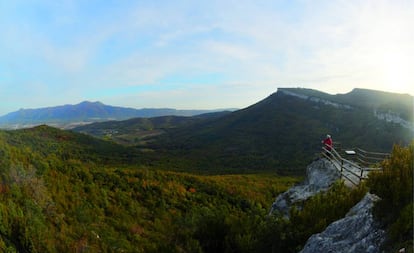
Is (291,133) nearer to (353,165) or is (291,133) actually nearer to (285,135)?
(285,135)

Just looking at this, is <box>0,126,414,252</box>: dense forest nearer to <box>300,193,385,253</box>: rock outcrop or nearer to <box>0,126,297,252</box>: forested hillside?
<box>0,126,297,252</box>: forested hillside

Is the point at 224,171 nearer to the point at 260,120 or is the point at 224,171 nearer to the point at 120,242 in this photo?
the point at 120,242

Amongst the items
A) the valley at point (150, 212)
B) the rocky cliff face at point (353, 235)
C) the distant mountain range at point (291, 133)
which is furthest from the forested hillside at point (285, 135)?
the rocky cliff face at point (353, 235)

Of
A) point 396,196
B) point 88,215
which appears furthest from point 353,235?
point 88,215

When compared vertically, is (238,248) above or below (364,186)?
below

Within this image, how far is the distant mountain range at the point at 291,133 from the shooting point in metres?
90.5

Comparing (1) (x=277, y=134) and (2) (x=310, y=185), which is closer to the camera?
(2) (x=310, y=185)

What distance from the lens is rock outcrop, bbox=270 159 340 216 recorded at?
14.5 meters

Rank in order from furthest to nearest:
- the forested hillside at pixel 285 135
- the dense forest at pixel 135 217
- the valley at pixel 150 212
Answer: the forested hillside at pixel 285 135 → the valley at pixel 150 212 → the dense forest at pixel 135 217

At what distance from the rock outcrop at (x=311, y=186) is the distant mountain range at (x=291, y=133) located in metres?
57.4

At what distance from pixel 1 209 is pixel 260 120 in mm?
166101

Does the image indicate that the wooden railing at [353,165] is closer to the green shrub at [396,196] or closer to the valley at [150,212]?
the valley at [150,212]

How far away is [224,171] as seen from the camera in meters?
82.5

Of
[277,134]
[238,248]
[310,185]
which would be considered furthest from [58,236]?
[277,134]
